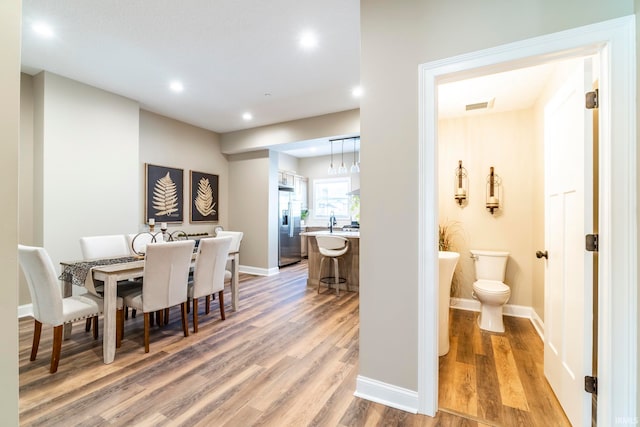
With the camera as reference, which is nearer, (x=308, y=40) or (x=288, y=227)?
(x=308, y=40)

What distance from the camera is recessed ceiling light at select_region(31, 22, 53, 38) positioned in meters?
2.38

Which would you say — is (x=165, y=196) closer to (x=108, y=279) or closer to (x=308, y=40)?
(x=108, y=279)

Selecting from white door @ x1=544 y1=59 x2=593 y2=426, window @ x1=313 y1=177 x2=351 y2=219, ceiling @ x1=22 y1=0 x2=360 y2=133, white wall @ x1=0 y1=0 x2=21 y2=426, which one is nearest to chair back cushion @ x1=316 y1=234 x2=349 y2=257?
ceiling @ x1=22 y1=0 x2=360 y2=133

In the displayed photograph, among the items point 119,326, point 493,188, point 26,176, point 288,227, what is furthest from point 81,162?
point 493,188

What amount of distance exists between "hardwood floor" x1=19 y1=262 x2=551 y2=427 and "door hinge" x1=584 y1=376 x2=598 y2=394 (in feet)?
1.89

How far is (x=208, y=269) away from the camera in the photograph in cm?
296

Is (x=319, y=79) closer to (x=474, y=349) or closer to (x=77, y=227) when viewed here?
(x=474, y=349)

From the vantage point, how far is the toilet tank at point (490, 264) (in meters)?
3.22

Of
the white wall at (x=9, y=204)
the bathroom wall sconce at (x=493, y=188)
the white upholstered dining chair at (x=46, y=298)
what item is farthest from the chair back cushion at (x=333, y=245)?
the white wall at (x=9, y=204)

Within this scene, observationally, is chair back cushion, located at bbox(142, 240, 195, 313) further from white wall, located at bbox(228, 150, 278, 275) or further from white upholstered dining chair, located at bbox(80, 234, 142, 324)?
white wall, located at bbox(228, 150, 278, 275)

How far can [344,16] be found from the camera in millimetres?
2260

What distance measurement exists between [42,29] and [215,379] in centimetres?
348

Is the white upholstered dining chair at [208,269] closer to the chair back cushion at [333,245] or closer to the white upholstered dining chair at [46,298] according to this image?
the white upholstered dining chair at [46,298]

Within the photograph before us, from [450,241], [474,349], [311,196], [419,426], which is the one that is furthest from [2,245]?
[311,196]
